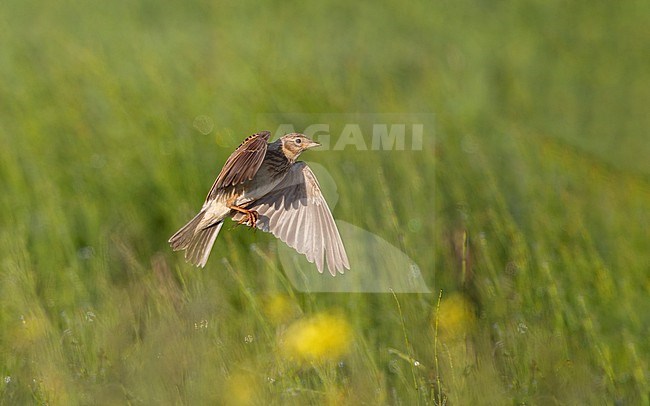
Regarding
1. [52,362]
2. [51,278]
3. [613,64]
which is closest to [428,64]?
[613,64]

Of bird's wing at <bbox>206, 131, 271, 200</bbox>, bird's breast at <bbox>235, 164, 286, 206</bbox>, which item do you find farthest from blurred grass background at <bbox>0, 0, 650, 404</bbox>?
bird's wing at <bbox>206, 131, 271, 200</bbox>

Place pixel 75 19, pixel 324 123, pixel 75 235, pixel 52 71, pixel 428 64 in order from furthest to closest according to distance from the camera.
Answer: pixel 75 19 → pixel 428 64 → pixel 52 71 → pixel 324 123 → pixel 75 235

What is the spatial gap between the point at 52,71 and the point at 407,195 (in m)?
2.70

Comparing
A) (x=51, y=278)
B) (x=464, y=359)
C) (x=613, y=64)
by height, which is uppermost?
(x=464, y=359)

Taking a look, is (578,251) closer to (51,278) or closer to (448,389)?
(448,389)

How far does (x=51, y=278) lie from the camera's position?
4.64 m

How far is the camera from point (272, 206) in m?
2.80

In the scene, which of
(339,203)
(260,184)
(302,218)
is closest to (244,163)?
(260,184)

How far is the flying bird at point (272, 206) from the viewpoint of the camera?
240cm

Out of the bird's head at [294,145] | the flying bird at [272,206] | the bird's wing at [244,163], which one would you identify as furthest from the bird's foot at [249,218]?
the bird's head at [294,145]

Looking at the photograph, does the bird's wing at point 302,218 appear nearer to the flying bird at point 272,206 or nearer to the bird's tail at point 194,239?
the flying bird at point 272,206

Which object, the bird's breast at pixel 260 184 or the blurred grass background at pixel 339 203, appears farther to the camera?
the blurred grass background at pixel 339 203

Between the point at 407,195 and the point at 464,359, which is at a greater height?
the point at 464,359

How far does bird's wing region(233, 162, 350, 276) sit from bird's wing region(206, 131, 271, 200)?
8.9 inches
